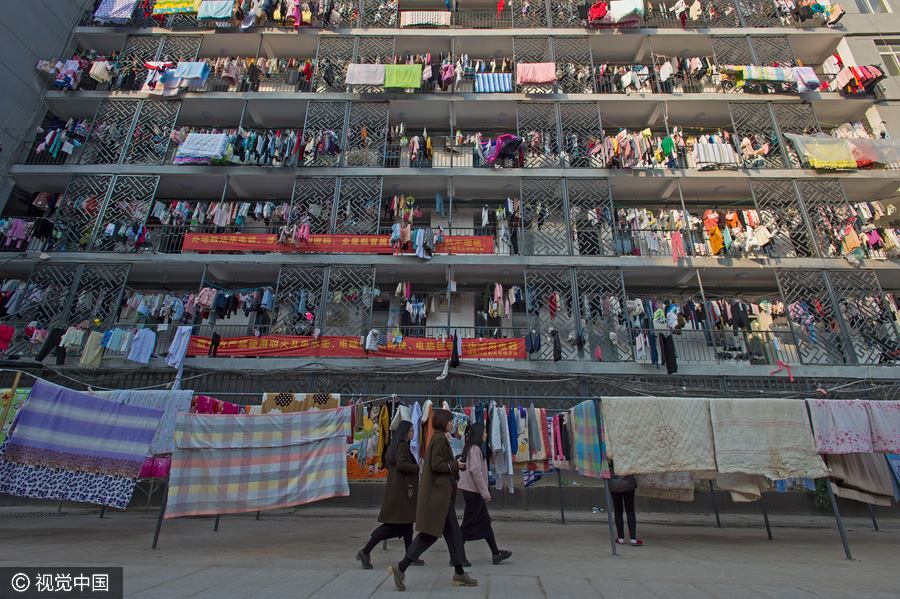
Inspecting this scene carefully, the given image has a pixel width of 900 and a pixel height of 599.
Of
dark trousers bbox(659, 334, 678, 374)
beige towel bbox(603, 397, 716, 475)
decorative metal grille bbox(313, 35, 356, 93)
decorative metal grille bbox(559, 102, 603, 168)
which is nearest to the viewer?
beige towel bbox(603, 397, 716, 475)

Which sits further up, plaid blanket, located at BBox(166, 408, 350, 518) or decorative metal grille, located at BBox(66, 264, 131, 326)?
decorative metal grille, located at BBox(66, 264, 131, 326)

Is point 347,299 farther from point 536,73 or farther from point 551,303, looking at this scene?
point 536,73

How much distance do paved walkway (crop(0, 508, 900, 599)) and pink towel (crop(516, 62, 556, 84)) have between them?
15088 mm

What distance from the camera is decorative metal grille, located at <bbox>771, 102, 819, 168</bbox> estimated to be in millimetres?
16189

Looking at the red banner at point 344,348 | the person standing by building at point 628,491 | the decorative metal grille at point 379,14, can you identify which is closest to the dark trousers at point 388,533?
the person standing by building at point 628,491

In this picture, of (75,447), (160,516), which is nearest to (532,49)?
(75,447)

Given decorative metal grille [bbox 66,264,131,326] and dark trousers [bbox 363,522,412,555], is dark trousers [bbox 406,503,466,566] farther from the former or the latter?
decorative metal grille [bbox 66,264,131,326]

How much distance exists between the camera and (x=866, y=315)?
45.1ft

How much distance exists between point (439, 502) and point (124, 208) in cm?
1678

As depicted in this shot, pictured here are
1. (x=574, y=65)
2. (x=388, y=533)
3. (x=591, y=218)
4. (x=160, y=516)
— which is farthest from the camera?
(x=574, y=65)

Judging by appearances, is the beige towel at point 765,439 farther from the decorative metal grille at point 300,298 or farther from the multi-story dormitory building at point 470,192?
the decorative metal grille at point 300,298

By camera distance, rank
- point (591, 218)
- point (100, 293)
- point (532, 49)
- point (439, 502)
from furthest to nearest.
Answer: point (532, 49), point (591, 218), point (100, 293), point (439, 502)

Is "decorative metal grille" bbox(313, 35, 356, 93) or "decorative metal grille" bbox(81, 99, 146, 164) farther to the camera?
"decorative metal grille" bbox(313, 35, 356, 93)

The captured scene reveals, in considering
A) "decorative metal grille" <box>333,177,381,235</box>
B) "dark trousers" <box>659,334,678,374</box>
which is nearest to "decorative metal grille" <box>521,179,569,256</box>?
"dark trousers" <box>659,334,678,374</box>
